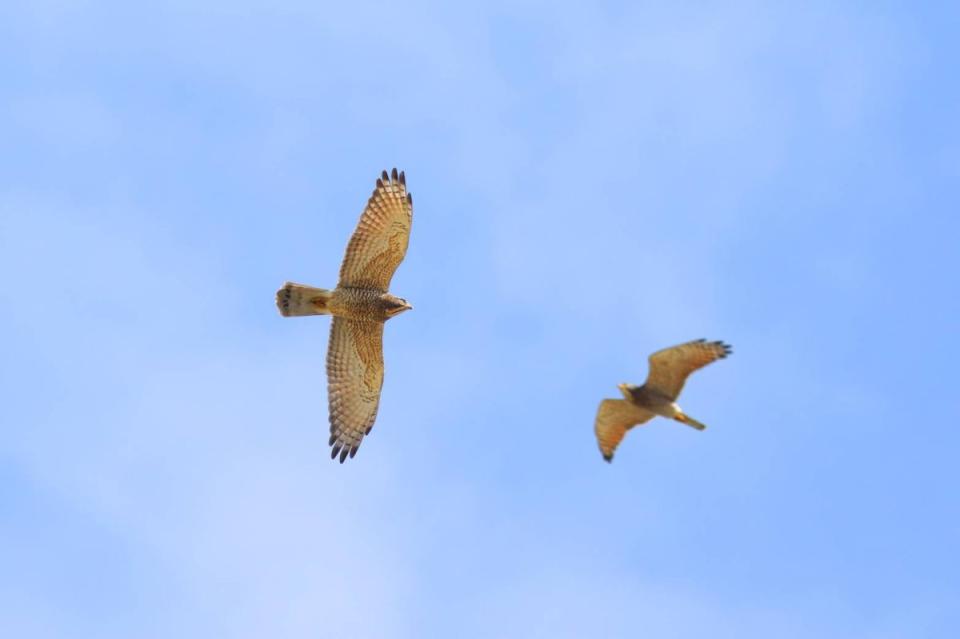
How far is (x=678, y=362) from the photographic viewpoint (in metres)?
16.4

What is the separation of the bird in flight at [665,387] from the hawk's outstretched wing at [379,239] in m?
3.29

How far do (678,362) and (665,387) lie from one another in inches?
17.2

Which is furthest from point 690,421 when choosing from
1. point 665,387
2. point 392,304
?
point 392,304

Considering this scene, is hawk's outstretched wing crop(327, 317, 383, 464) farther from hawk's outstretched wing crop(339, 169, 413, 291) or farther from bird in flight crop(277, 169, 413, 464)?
hawk's outstretched wing crop(339, 169, 413, 291)

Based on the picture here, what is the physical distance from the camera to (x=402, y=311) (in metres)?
17.4

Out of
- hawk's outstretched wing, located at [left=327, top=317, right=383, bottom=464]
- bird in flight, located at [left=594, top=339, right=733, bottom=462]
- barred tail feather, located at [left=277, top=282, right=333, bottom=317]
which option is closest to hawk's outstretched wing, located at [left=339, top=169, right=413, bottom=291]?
barred tail feather, located at [left=277, top=282, right=333, bottom=317]

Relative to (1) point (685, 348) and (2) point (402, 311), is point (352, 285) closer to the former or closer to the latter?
(2) point (402, 311)

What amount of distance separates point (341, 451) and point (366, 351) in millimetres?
1441

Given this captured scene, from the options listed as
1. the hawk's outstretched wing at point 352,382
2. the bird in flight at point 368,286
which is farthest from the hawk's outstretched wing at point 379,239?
the hawk's outstretched wing at point 352,382

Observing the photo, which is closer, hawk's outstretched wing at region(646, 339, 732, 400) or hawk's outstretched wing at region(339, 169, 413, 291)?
hawk's outstretched wing at region(646, 339, 732, 400)

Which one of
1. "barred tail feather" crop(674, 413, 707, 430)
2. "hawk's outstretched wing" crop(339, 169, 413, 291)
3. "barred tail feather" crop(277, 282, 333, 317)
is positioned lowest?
"barred tail feather" crop(674, 413, 707, 430)

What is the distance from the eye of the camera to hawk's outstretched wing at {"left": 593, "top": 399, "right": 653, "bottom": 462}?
687 inches

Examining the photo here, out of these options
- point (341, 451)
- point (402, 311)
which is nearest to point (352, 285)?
point (402, 311)

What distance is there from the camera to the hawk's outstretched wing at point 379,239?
17109mm
